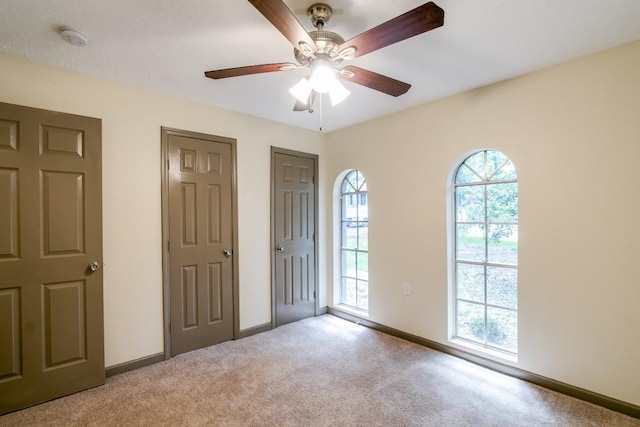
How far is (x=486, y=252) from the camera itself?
283cm

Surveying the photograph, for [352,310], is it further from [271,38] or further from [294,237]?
[271,38]

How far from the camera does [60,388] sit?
7.36 ft

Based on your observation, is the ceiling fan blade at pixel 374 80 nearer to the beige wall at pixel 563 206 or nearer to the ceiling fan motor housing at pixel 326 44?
the ceiling fan motor housing at pixel 326 44

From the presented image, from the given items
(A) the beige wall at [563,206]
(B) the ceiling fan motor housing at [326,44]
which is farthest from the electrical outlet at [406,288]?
(B) the ceiling fan motor housing at [326,44]

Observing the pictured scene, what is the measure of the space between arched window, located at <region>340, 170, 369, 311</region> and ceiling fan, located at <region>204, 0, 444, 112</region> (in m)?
1.99

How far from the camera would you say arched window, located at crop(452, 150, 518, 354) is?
8.78ft

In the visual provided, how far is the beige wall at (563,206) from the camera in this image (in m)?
2.06

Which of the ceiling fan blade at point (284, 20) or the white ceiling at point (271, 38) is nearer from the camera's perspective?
the ceiling fan blade at point (284, 20)

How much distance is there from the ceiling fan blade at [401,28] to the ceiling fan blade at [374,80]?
0.65ft

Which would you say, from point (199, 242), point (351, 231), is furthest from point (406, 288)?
point (199, 242)

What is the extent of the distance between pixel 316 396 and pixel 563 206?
92.2 inches

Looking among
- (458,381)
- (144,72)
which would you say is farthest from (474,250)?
(144,72)

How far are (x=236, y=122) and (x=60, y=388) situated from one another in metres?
2.73

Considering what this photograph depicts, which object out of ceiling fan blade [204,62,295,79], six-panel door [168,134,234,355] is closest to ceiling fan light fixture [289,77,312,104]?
ceiling fan blade [204,62,295,79]
